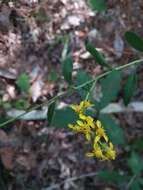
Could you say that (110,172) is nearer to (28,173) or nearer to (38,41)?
(28,173)

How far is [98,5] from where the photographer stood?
285 cm

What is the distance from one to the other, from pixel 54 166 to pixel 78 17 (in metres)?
0.98

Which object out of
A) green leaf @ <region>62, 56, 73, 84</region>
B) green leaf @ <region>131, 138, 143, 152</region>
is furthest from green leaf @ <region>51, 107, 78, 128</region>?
A: green leaf @ <region>131, 138, 143, 152</region>

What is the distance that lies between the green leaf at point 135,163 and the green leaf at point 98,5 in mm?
940

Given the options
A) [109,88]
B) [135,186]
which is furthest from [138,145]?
[109,88]

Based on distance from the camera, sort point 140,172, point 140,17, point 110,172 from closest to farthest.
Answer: point 110,172
point 140,172
point 140,17

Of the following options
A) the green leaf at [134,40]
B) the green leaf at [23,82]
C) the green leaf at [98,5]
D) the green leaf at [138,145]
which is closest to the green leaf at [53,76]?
the green leaf at [23,82]

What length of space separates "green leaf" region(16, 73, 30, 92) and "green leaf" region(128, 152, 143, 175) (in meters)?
0.73

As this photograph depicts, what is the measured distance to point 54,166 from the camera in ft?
8.55

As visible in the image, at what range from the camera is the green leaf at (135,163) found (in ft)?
8.14

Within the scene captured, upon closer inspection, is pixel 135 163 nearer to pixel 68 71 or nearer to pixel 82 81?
pixel 82 81

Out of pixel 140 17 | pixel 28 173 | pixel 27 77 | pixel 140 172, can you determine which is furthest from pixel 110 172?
pixel 140 17

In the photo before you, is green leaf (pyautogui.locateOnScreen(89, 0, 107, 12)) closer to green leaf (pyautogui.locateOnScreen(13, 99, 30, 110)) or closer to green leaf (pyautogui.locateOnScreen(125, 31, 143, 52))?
green leaf (pyautogui.locateOnScreen(13, 99, 30, 110))

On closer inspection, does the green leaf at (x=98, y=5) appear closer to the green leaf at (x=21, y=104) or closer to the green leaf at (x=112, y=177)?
the green leaf at (x=21, y=104)
